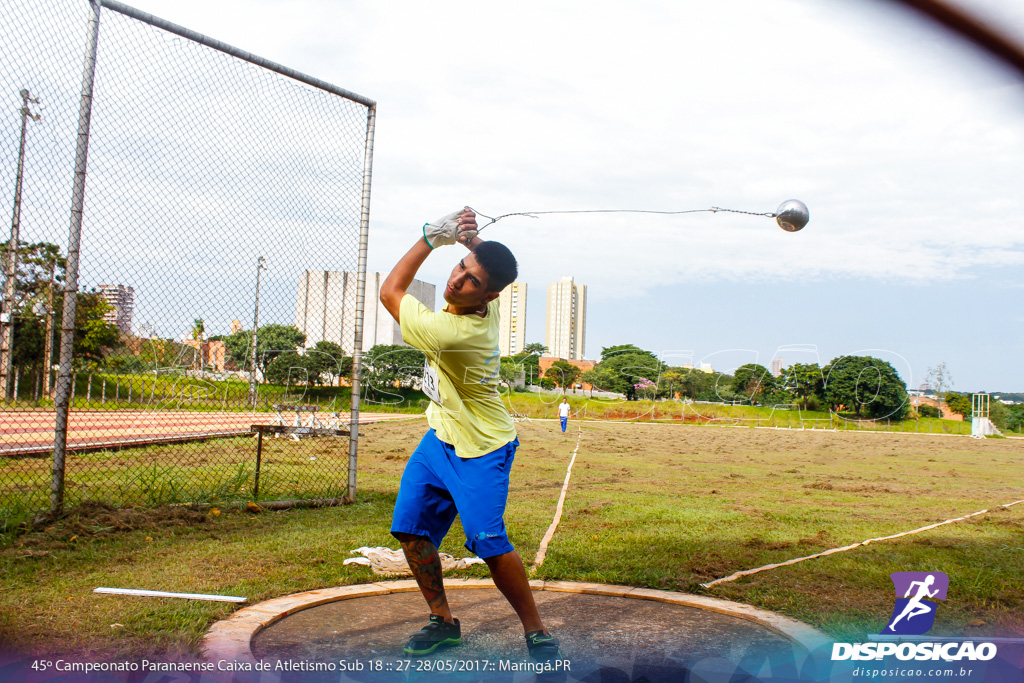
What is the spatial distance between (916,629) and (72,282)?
6002mm

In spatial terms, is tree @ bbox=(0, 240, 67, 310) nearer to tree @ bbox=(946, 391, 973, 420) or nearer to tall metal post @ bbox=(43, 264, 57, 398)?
tall metal post @ bbox=(43, 264, 57, 398)

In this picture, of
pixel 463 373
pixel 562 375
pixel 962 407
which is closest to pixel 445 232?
pixel 463 373

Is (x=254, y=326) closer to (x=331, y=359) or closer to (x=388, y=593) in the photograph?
(x=331, y=359)

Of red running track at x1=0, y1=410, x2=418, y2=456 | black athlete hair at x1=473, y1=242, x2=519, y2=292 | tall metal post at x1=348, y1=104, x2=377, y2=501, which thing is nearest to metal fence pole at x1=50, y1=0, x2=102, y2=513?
red running track at x1=0, y1=410, x2=418, y2=456

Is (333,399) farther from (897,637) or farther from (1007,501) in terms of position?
(1007,501)

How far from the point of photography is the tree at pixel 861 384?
466 inches

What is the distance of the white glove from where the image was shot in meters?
3.34

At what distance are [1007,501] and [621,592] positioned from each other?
8.75 metres

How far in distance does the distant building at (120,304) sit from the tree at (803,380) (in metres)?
9.45

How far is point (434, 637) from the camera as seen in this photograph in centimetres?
333

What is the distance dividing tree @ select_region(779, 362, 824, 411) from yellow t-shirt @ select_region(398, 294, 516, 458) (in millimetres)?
9278

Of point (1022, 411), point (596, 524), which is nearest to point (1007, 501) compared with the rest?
point (596, 524)

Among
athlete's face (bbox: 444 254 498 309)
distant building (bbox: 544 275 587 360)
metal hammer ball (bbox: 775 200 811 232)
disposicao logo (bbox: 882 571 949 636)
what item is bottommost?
disposicao logo (bbox: 882 571 949 636)

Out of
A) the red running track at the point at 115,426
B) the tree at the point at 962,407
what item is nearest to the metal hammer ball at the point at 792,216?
the red running track at the point at 115,426
